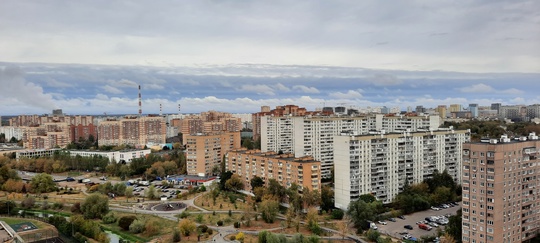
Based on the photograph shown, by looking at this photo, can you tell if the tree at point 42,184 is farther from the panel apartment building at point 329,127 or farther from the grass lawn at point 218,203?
the panel apartment building at point 329,127

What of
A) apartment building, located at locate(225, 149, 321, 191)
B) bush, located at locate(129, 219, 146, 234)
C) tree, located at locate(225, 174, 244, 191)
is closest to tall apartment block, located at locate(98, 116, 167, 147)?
apartment building, located at locate(225, 149, 321, 191)

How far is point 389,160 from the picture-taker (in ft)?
73.5

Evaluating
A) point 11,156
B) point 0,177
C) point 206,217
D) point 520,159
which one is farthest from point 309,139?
point 11,156

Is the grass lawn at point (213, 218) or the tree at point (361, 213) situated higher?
the tree at point (361, 213)

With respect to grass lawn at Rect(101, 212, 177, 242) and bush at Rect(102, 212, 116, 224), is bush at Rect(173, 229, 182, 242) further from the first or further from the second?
bush at Rect(102, 212, 116, 224)

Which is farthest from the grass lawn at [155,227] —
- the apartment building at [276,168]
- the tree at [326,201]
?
the tree at [326,201]

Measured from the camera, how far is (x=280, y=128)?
34000 mm

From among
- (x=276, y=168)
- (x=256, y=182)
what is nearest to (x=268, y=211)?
(x=276, y=168)

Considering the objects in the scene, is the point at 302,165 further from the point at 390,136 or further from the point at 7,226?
the point at 7,226

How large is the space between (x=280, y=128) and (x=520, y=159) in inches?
794

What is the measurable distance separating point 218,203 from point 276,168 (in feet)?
12.1

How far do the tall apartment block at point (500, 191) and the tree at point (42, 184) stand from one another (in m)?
24.5

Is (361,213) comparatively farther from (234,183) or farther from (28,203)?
(28,203)

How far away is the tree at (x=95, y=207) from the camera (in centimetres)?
2161
